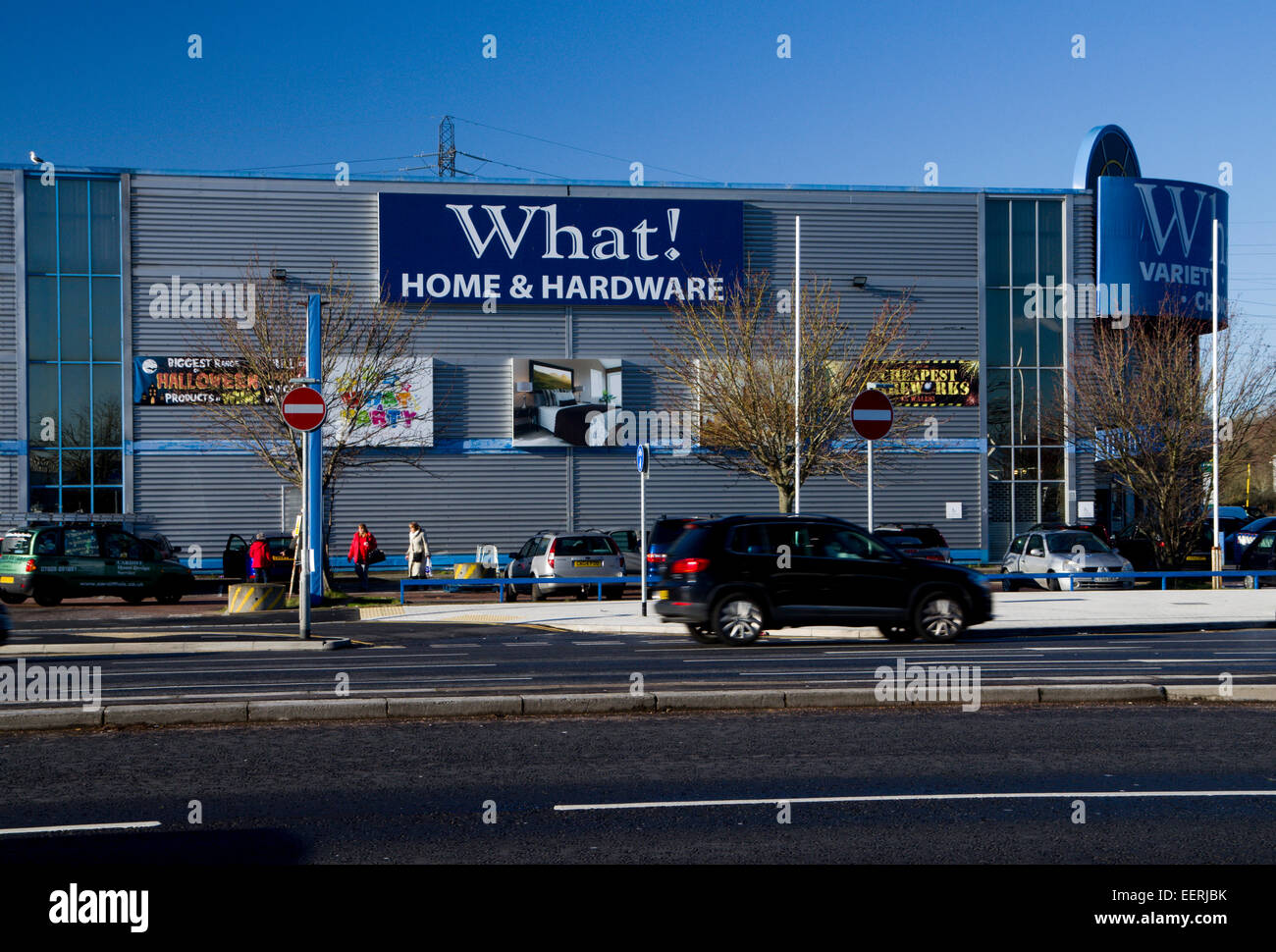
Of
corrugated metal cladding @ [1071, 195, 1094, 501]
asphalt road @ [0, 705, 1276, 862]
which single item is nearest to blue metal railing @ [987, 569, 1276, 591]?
corrugated metal cladding @ [1071, 195, 1094, 501]

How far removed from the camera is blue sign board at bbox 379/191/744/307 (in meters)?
38.9

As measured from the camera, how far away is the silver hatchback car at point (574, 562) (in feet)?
91.4

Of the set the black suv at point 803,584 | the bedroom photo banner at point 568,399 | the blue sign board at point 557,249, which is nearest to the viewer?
the black suv at point 803,584

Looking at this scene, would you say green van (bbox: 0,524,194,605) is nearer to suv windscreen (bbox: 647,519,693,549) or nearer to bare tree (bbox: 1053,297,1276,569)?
suv windscreen (bbox: 647,519,693,549)

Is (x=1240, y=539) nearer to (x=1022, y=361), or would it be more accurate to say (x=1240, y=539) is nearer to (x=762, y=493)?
(x=1022, y=361)

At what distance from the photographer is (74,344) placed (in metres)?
38.1

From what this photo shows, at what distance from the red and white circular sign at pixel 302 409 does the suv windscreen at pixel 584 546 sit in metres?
11.3

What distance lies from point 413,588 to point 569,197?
13.8 meters

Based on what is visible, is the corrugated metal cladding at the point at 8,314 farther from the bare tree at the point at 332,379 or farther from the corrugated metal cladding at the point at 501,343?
the bare tree at the point at 332,379

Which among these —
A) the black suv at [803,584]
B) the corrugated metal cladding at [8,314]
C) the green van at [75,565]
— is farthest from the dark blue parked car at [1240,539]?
the corrugated metal cladding at [8,314]

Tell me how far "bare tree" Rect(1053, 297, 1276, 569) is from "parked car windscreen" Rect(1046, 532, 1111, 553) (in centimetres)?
488

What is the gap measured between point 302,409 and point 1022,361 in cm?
3065
